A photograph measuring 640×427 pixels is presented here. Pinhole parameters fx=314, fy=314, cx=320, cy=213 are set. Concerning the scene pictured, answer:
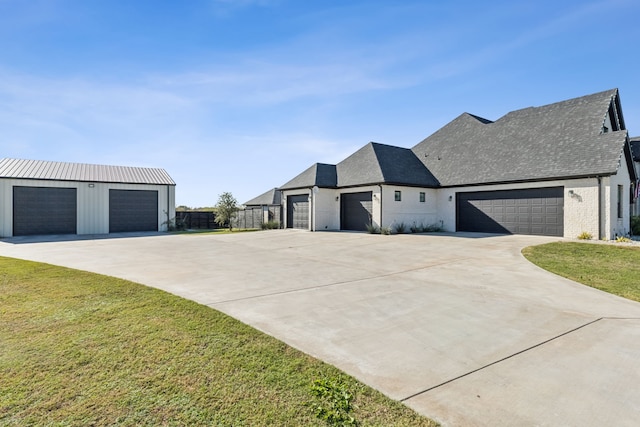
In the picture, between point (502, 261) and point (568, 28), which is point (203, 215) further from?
→ point (568, 28)

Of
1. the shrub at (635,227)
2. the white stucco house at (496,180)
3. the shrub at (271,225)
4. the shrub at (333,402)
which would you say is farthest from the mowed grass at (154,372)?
the shrub at (635,227)

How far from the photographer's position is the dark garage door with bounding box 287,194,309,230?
21.4 metres

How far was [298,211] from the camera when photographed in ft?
73.2

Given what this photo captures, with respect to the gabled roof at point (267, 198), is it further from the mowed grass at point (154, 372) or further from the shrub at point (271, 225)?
the mowed grass at point (154, 372)

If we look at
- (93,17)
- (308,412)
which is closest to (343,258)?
(308,412)

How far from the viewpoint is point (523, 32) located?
A: 11.3m

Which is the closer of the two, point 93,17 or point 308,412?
point 308,412

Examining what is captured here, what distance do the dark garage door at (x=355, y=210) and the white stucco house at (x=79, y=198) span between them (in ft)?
41.0

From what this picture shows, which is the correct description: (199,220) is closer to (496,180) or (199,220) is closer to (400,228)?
(400,228)

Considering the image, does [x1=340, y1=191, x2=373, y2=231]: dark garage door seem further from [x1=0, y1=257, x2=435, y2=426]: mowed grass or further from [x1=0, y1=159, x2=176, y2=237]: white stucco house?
[x1=0, y1=257, x2=435, y2=426]: mowed grass

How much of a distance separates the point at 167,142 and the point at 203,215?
11.4 meters

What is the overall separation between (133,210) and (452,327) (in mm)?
22947

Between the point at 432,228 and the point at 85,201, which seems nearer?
the point at 432,228

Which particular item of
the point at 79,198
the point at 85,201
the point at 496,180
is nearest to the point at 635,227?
the point at 496,180
